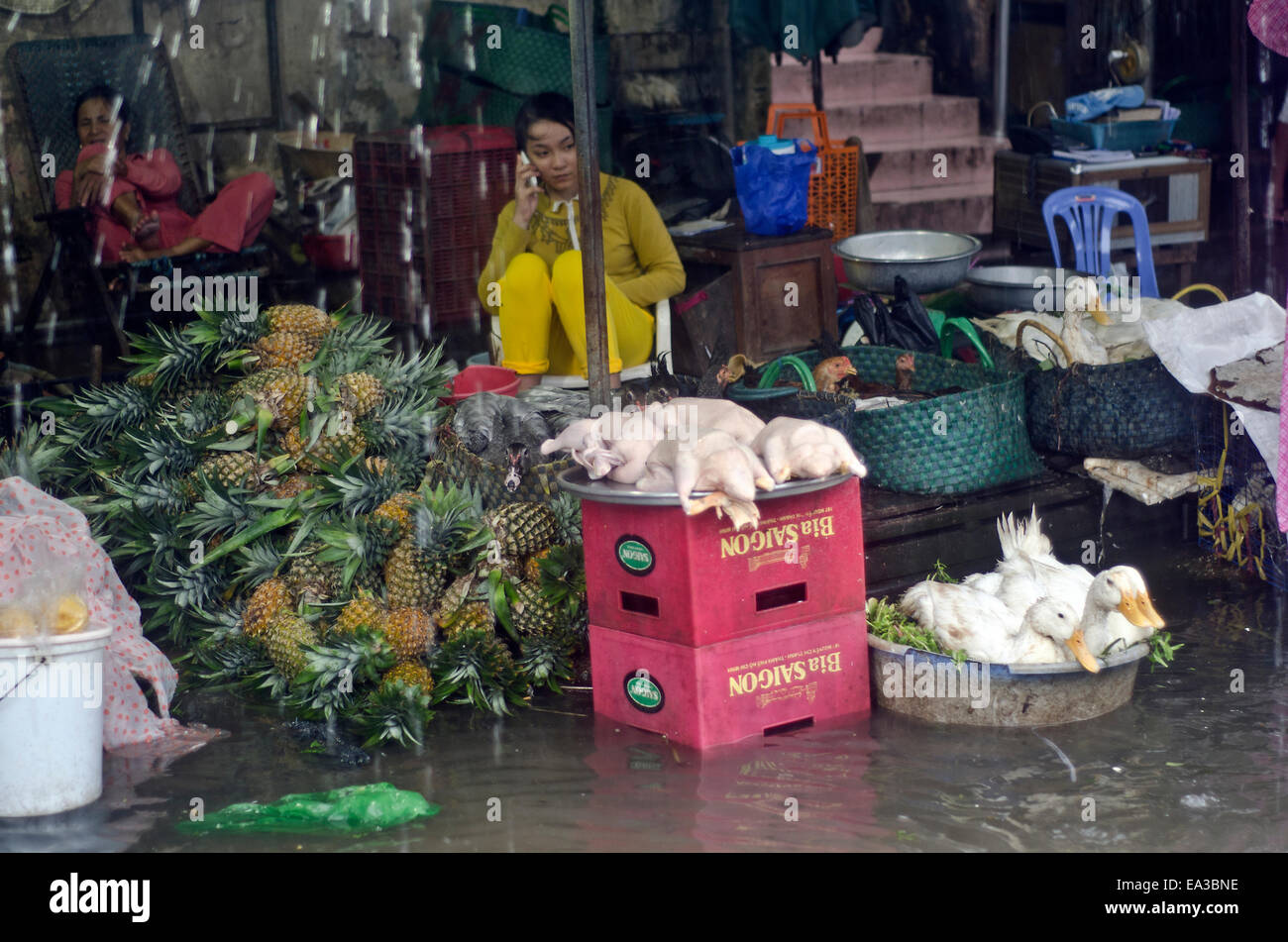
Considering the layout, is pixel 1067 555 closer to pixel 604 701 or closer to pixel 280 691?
pixel 604 701

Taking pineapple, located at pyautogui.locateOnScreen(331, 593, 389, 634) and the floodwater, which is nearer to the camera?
the floodwater

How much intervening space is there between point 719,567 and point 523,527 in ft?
3.37

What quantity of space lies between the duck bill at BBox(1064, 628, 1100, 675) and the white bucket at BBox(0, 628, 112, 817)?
2964mm

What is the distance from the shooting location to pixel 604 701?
4887 millimetres

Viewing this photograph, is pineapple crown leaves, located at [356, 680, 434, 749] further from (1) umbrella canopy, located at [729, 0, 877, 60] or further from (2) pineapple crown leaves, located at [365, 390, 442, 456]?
(1) umbrella canopy, located at [729, 0, 877, 60]

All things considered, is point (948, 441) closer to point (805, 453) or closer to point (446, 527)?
point (805, 453)

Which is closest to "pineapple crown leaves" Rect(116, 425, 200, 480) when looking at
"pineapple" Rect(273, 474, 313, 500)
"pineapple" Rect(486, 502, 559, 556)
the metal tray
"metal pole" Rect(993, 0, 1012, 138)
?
"pineapple" Rect(273, 474, 313, 500)

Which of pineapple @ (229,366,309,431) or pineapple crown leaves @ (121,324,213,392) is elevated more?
pineapple crown leaves @ (121,324,213,392)

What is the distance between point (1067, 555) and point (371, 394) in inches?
117

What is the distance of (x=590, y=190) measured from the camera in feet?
17.2

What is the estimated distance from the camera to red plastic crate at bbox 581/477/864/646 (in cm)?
448

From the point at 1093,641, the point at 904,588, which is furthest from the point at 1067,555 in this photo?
the point at 1093,641
